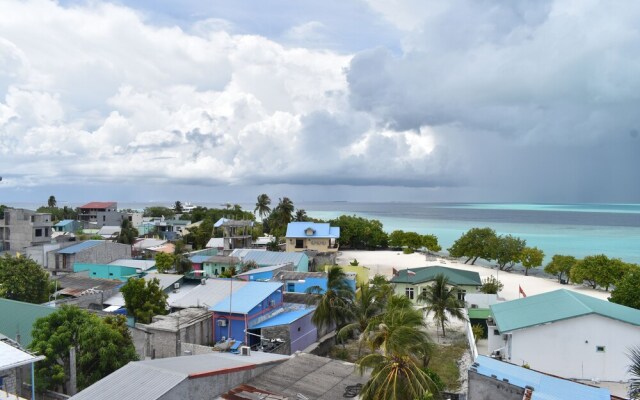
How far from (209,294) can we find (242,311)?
4.92 meters

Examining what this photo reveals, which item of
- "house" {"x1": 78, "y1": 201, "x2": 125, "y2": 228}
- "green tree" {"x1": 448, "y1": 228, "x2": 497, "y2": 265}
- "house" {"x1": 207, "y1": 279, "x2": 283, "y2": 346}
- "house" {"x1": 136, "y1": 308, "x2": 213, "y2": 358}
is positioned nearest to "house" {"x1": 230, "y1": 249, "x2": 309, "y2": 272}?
"house" {"x1": 207, "y1": 279, "x2": 283, "y2": 346}

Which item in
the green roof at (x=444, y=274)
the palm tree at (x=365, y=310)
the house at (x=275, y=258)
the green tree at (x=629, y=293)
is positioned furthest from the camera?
the house at (x=275, y=258)

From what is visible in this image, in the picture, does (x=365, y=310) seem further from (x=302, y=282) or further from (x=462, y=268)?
(x=462, y=268)

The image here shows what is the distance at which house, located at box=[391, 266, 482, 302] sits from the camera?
36594 millimetres

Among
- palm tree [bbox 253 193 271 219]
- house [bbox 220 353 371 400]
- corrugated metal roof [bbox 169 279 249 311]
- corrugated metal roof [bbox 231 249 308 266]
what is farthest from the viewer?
palm tree [bbox 253 193 271 219]

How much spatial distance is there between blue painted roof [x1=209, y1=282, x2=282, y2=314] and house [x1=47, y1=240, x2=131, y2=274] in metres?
27.3

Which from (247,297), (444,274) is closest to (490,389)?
(247,297)

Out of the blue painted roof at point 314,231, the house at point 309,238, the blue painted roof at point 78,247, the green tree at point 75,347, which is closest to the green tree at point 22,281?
the blue painted roof at point 78,247

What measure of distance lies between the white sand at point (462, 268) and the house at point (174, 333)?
93.1 ft

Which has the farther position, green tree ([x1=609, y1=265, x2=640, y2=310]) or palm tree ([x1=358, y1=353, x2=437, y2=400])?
green tree ([x1=609, y1=265, x2=640, y2=310])

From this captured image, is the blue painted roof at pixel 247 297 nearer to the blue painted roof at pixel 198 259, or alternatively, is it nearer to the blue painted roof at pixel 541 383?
the blue painted roof at pixel 541 383

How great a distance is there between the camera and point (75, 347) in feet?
59.9

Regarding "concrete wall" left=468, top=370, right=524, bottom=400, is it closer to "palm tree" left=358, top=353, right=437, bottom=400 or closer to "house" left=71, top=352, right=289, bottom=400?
"palm tree" left=358, top=353, right=437, bottom=400

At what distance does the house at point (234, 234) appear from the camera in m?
62.5
